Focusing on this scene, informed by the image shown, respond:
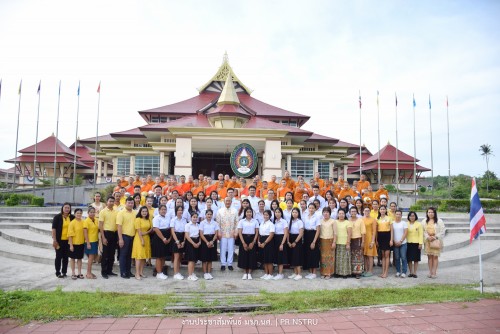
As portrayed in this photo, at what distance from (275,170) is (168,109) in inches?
437

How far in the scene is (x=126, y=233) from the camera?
6328 millimetres

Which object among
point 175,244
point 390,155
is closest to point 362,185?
point 175,244

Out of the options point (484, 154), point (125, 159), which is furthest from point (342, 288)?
point (484, 154)

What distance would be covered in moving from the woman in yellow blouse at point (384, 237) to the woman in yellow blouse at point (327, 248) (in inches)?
41.8

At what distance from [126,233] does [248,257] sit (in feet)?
7.68

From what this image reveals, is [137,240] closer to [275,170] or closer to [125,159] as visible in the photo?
[275,170]

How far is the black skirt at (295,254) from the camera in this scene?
21.3 feet

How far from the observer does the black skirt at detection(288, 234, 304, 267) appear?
6484mm

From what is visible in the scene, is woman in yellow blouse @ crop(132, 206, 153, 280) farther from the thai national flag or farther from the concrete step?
the concrete step

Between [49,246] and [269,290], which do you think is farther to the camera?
[49,246]

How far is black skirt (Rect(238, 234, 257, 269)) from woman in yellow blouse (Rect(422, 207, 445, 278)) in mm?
3453

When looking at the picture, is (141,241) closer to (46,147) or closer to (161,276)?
(161,276)

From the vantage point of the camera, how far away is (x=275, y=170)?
19.7 metres

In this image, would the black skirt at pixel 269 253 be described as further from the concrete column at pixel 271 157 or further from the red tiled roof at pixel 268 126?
the red tiled roof at pixel 268 126
